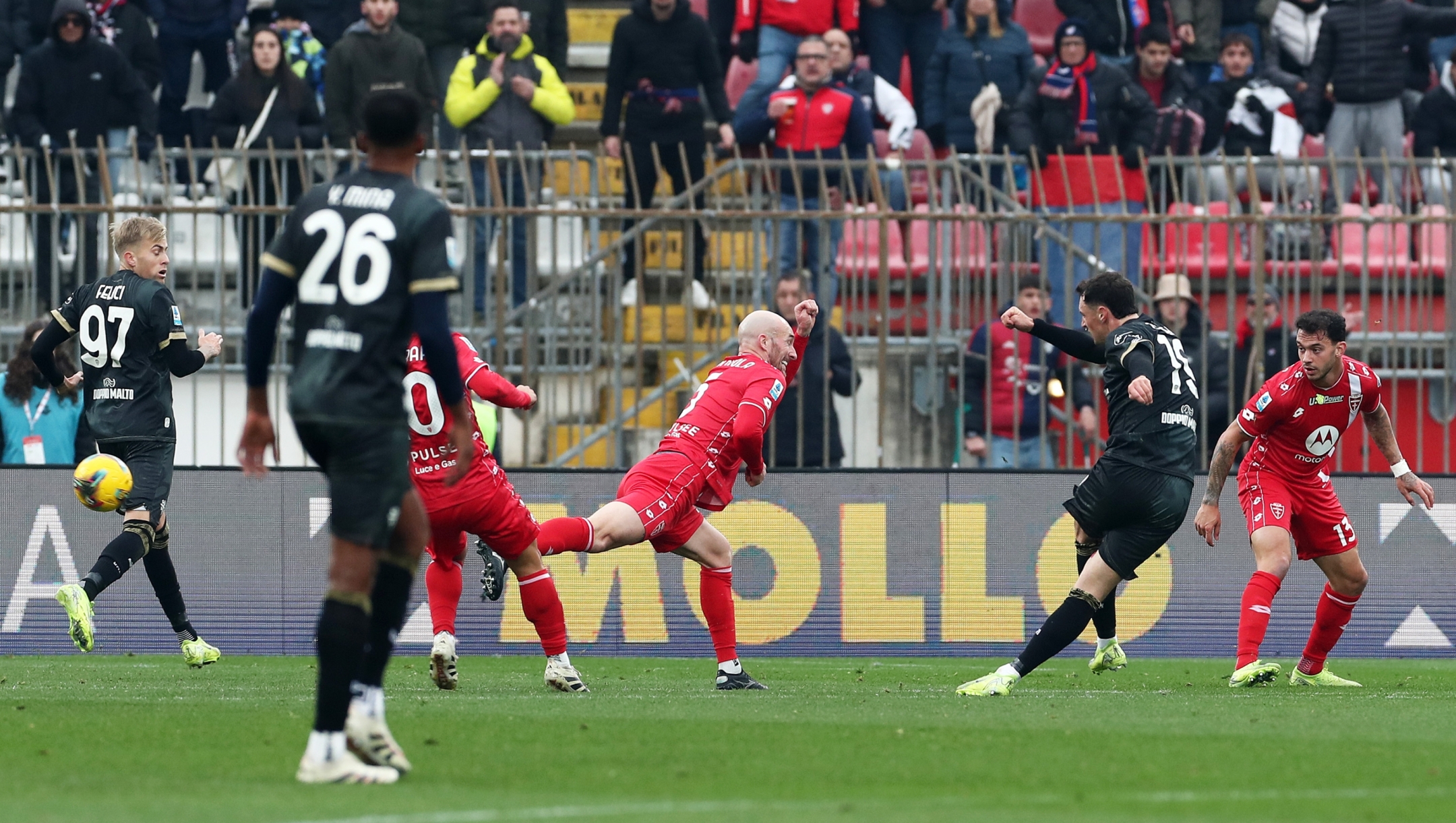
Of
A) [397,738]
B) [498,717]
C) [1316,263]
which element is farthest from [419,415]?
A: [1316,263]

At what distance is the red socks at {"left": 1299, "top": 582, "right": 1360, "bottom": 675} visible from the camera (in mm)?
10680

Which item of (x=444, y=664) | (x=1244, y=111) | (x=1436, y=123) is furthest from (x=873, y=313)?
(x=1436, y=123)

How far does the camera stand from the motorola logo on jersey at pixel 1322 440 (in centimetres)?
1067

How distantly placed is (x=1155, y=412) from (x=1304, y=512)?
131 centimetres

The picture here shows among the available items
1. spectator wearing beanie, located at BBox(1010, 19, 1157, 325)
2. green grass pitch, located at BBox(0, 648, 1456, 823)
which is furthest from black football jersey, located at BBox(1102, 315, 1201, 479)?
spectator wearing beanie, located at BBox(1010, 19, 1157, 325)

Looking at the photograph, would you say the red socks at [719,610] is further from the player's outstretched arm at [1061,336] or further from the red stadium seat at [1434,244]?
the red stadium seat at [1434,244]

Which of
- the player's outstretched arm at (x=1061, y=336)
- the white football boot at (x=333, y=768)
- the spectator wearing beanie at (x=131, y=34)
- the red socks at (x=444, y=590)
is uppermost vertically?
the spectator wearing beanie at (x=131, y=34)

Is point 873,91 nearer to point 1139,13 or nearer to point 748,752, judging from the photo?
point 1139,13

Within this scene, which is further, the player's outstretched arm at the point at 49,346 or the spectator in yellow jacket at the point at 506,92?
the spectator in yellow jacket at the point at 506,92

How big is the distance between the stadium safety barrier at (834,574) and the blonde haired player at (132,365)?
2.28 meters

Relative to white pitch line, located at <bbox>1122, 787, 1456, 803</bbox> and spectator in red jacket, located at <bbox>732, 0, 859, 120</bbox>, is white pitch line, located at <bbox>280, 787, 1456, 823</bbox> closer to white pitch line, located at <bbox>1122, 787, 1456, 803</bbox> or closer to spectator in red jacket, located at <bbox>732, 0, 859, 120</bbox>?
white pitch line, located at <bbox>1122, 787, 1456, 803</bbox>

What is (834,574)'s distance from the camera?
13.4 metres

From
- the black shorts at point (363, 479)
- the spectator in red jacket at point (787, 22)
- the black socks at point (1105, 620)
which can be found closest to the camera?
the black shorts at point (363, 479)

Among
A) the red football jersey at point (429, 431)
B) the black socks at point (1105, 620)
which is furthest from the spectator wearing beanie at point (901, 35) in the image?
the red football jersey at point (429, 431)
